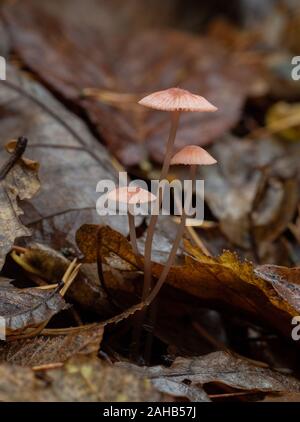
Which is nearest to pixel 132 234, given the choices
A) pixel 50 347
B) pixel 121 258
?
pixel 121 258

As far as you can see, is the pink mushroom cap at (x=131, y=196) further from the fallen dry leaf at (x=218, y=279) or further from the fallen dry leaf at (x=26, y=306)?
the fallen dry leaf at (x=26, y=306)

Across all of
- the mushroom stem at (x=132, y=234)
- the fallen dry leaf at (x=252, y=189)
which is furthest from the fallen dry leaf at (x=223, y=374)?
the fallen dry leaf at (x=252, y=189)

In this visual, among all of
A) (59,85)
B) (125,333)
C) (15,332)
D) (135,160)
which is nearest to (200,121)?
(135,160)

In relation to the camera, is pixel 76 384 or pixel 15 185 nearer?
pixel 76 384

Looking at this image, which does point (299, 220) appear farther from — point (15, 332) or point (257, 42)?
point (257, 42)

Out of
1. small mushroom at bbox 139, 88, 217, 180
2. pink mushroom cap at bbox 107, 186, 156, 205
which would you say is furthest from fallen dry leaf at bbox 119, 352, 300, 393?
small mushroom at bbox 139, 88, 217, 180

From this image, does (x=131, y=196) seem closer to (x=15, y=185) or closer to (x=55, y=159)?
(x=15, y=185)

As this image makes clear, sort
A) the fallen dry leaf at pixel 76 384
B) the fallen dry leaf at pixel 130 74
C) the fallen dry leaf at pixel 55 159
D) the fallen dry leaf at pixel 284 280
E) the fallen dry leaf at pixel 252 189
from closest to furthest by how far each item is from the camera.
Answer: the fallen dry leaf at pixel 76 384, the fallen dry leaf at pixel 284 280, the fallen dry leaf at pixel 55 159, the fallen dry leaf at pixel 252 189, the fallen dry leaf at pixel 130 74

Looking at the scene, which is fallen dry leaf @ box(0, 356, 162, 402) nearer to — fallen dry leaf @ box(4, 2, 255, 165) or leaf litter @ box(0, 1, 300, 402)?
leaf litter @ box(0, 1, 300, 402)
